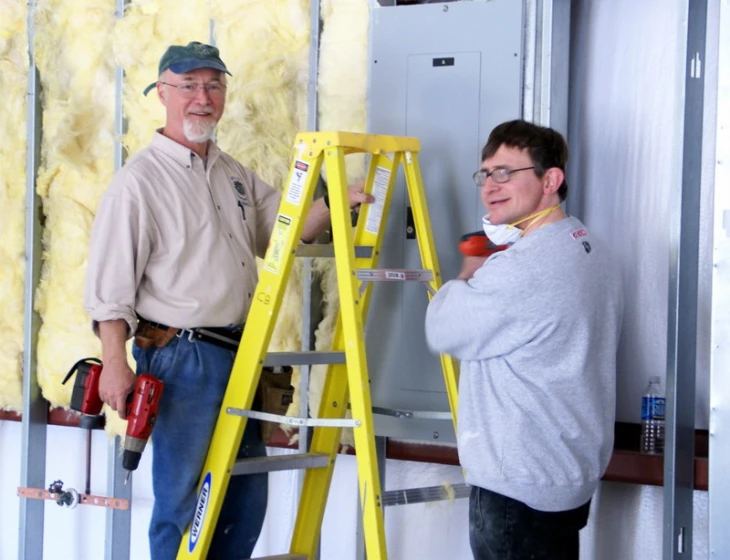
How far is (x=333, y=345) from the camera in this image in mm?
2594

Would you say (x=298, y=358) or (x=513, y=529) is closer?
(x=513, y=529)

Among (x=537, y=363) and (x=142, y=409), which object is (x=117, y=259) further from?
(x=537, y=363)

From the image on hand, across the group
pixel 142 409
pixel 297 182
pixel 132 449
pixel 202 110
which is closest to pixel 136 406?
pixel 142 409

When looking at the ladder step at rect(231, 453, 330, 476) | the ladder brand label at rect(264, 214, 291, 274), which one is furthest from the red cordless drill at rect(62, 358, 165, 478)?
the ladder brand label at rect(264, 214, 291, 274)

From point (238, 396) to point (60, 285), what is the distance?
1198mm

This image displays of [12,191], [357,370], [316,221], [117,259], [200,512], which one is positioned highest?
[12,191]

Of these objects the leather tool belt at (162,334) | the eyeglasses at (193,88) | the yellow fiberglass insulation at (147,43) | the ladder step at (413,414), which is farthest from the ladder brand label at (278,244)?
the yellow fiberglass insulation at (147,43)

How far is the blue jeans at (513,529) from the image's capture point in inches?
74.0

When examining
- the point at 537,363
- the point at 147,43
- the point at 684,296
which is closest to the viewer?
the point at 537,363

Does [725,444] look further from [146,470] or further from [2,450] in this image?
[2,450]

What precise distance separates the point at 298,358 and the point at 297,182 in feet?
1.44

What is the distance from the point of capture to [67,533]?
342 centimetres

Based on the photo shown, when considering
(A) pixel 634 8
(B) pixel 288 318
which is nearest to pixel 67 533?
(B) pixel 288 318

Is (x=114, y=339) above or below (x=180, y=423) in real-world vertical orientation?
above
